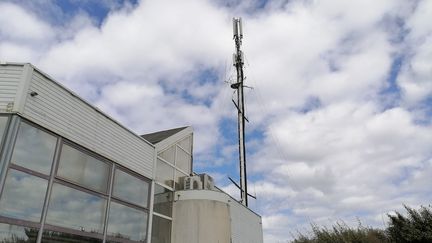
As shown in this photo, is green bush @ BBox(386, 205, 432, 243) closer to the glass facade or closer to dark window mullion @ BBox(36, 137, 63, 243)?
the glass facade

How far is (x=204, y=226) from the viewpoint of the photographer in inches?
527

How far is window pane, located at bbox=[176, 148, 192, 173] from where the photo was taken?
47.6 feet

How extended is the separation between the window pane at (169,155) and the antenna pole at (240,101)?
23.9 feet

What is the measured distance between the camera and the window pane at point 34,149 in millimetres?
7699

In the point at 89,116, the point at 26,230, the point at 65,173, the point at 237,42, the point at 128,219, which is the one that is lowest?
the point at 26,230

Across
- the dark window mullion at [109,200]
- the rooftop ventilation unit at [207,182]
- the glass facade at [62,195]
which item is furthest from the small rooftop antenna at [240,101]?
the dark window mullion at [109,200]

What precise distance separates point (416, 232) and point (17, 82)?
16028mm

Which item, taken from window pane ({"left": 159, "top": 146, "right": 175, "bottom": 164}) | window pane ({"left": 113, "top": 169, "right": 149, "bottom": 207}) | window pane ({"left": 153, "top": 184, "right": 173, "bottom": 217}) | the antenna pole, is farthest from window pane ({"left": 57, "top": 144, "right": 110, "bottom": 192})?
the antenna pole

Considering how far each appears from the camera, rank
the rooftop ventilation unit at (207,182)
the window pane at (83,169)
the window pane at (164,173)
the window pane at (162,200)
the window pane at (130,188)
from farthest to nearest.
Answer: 1. the rooftop ventilation unit at (207,182)
2. the window pane at (164,173)
3. the window pane at (162,200)
4. the window pane at (130,188)
5. the window pane at (83,169)

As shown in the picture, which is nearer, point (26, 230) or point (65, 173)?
point (26, 230)

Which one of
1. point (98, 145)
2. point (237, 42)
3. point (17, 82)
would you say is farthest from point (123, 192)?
point (237, 42)

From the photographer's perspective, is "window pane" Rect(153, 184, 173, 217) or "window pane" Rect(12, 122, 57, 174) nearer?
"window pane" Rect(12, 122, 57, 174)

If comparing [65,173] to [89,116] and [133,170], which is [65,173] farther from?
[133,170]

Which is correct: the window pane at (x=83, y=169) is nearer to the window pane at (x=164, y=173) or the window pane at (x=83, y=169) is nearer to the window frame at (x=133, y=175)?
the window frame at (x=133, y=175)
